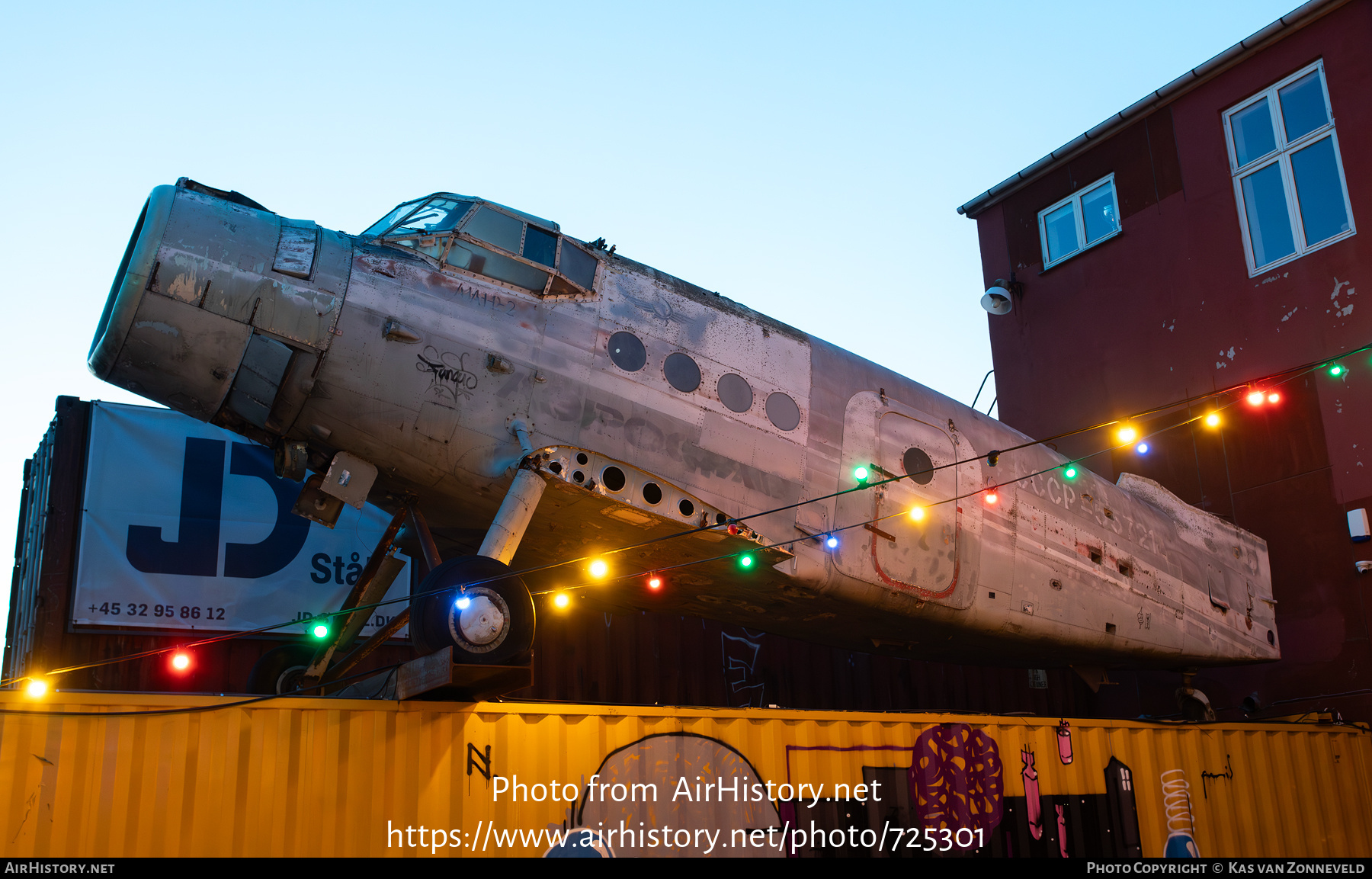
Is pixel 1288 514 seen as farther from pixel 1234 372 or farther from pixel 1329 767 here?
pixel 1329 767

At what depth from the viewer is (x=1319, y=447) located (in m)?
14.6

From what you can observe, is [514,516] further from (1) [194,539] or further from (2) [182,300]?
(1) [194,539]

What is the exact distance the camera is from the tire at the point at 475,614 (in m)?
7.67

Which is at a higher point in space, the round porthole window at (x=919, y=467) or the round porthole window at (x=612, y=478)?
the round porthole window at (x=919, y=467)

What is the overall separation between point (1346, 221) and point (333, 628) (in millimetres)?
14023

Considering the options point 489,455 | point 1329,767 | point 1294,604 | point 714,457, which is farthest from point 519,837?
point 1294,604

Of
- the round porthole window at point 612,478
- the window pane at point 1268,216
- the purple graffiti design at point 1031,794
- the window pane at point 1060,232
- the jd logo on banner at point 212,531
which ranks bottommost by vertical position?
the purple graffiti design at point 1031,794

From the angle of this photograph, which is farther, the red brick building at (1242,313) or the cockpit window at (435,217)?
the red brick building at (1242,313)

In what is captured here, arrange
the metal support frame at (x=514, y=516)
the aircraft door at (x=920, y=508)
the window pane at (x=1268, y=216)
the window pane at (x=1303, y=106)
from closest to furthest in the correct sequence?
the metal support frame at (x=514, y=516) → the aircraft door at (x=920, y=508) → the window pane at (x=1303, y=106) → the window pane at (x=1268, y=216)

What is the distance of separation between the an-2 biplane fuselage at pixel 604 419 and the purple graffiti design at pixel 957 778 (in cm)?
147

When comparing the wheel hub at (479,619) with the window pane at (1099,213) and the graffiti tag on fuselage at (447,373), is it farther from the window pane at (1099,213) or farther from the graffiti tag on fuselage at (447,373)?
the window pane at (1099,213)

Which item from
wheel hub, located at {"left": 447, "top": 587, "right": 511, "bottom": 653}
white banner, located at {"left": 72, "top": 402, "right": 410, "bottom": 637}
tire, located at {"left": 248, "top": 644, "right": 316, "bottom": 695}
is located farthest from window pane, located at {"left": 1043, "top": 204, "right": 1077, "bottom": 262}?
tire, located at {"left": 248, "top": 644, "right": 316, "bottom": 695}

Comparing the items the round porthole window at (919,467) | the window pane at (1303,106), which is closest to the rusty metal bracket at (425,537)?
the round porthole window at (919,467)

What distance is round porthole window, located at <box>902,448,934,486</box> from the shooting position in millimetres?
11086
